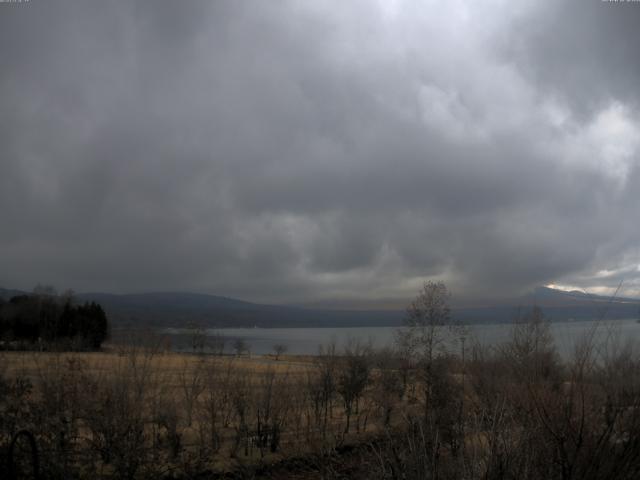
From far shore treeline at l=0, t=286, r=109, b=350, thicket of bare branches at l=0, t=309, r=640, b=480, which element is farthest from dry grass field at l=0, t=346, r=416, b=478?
far shore treeline at l=0, t=286, r=109, b=350

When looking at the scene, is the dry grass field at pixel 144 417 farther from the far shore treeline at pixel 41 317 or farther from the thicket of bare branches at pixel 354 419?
the far shore treeline at pixel 41 317

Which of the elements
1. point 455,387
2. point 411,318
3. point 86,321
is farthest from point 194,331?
point 455,387

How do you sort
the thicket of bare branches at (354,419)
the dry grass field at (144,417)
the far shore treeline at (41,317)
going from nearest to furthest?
the thicket of bare branches at (354,419)
the dry grass field at (144,417)
the far shore treeline at (41,317)

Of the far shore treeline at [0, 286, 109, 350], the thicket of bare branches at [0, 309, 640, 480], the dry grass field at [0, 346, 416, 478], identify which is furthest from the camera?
the far shore treeline at [0, 286, 109, 350]

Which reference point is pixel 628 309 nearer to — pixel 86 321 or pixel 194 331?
pixel 86 321

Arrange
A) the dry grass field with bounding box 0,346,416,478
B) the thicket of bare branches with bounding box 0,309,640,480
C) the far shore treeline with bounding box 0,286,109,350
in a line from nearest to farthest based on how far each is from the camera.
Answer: the thicket of bare branches with bounding box 0,309,640,480 → the dry grass field with bounding box 0,346,416,478 → the far shore treeline with bounding box 0,286,109,350

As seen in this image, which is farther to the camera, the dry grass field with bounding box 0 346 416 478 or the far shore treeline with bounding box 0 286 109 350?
the far shore treeline with bounding box 0 286 109 350

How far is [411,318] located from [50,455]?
73.2 ft

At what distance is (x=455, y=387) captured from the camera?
2195cm

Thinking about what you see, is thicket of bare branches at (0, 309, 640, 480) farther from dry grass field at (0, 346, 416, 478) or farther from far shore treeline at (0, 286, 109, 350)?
far shore treeline at (0, 286, 109, 350)

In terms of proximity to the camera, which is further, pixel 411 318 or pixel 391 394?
pixel 411 318

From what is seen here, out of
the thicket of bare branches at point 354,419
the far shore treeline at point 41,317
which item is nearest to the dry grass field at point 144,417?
the thicket of bare branches at point 354,419

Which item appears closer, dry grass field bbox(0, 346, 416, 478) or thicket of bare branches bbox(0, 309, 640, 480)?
thicket of bare branches bbox(0, 309, 640, 480)

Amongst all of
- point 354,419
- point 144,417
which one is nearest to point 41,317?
point 354,419
